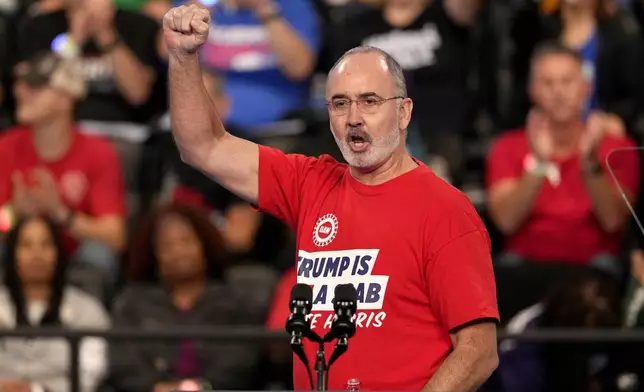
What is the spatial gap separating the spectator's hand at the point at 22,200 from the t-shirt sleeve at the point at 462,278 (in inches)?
151

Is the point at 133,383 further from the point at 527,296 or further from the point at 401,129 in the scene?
the point at 401,129

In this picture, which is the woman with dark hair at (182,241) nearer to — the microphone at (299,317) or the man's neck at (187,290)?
the man's neck at (187,290)

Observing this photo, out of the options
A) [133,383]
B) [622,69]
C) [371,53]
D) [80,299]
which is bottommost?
[133,383]

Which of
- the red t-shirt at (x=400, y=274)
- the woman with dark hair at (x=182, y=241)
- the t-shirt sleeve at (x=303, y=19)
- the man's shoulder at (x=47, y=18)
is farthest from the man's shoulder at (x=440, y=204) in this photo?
the man's shoulder at (x=47, y=18)

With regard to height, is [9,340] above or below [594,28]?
below

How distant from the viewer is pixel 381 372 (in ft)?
12.6

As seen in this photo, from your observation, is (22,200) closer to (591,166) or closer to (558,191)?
(558,191)

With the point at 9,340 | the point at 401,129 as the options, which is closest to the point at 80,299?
the point at 9,340

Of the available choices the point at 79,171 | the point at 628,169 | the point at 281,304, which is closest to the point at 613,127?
the point at 628,169

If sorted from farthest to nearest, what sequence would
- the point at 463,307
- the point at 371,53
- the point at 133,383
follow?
the point at 133,383, the point at 371,53, the point at 463,307

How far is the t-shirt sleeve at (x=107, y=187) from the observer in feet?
24.2

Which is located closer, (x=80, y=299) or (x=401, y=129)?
(x=401, y=129)

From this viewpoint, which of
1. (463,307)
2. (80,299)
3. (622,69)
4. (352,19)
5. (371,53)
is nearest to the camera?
(463,307)

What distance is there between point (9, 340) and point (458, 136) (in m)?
2.65
